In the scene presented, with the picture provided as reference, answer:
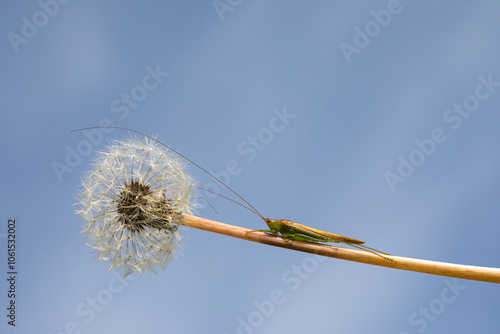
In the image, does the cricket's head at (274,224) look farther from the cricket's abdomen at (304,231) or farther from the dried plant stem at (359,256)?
the dried plant stem at (359,256)

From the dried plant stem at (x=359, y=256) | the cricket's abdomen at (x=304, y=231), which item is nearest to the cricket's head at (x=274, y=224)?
the cricket's abdomen at (x=304, y=231)

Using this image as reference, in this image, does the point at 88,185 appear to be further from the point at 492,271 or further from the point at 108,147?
the point at 492,271

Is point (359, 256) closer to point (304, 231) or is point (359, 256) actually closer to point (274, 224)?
point (304, 231)

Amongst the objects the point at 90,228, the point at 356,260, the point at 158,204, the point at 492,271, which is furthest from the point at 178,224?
the point at 492,271

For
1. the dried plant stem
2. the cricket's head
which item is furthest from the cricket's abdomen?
the dried plant stem

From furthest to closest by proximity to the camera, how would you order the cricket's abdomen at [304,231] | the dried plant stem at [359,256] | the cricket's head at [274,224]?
the cricket's head at [274,224], the cricket's abdomen at [304,231], the dried plant stem at [359,256]

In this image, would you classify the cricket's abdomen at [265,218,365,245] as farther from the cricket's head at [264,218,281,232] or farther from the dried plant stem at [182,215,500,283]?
the dried plant stem at [182,215,500,283]

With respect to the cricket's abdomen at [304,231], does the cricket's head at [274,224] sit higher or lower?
higher

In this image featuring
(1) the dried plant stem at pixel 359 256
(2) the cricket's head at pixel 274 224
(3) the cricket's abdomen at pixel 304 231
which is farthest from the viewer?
(2) the cricket's head at pixel 274 224
